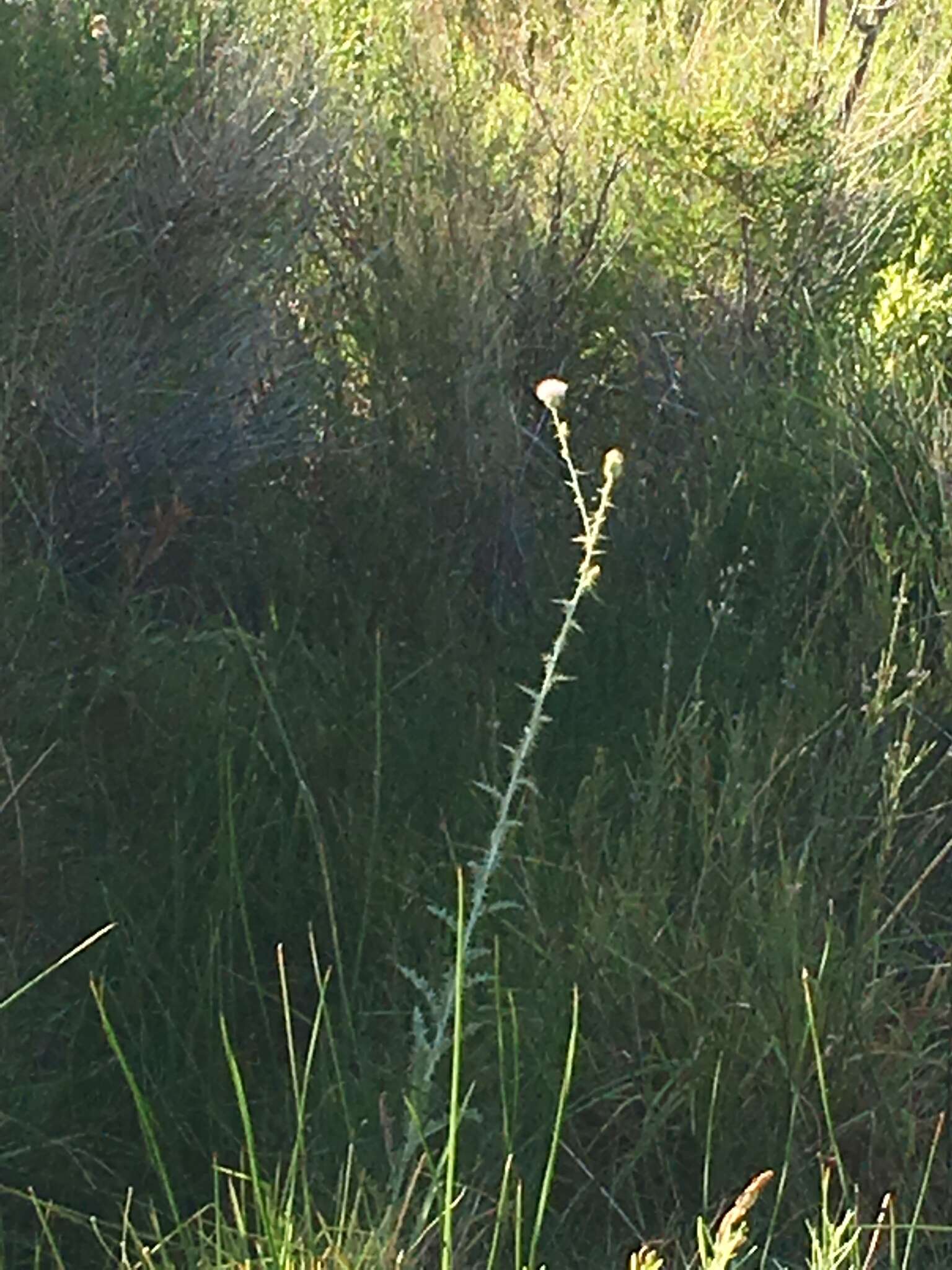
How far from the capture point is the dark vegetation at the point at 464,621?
2.20m

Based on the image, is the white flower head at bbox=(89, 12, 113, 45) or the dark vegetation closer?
the dark vegetation

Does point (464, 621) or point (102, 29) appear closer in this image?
point (464, 621)

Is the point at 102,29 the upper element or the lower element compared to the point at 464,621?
upper

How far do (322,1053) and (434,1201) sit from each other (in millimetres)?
246

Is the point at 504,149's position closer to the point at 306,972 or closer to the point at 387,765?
the point at 387,765

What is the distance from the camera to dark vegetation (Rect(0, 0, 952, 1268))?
2199 mm

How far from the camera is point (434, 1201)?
200 centimetres

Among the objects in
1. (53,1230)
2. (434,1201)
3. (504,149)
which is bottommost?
(53,1230)

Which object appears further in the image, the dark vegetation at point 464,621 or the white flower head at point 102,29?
the white flower head at point 102,29

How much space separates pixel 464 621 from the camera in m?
3.37

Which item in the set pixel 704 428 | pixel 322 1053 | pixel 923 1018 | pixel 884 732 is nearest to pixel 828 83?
pixel 704 428

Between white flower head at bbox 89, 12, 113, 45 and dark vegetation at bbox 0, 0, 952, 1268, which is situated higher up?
white flower head at bbox 89, 12, 113, 45

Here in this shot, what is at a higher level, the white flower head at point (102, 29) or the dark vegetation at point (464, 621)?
the white flower head at point (102, 29)

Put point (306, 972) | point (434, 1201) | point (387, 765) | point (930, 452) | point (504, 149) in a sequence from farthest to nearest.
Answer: point (504, 149)
point (930, 452)
point (387, 765)
point (306, 972)
point (434, 1201)
